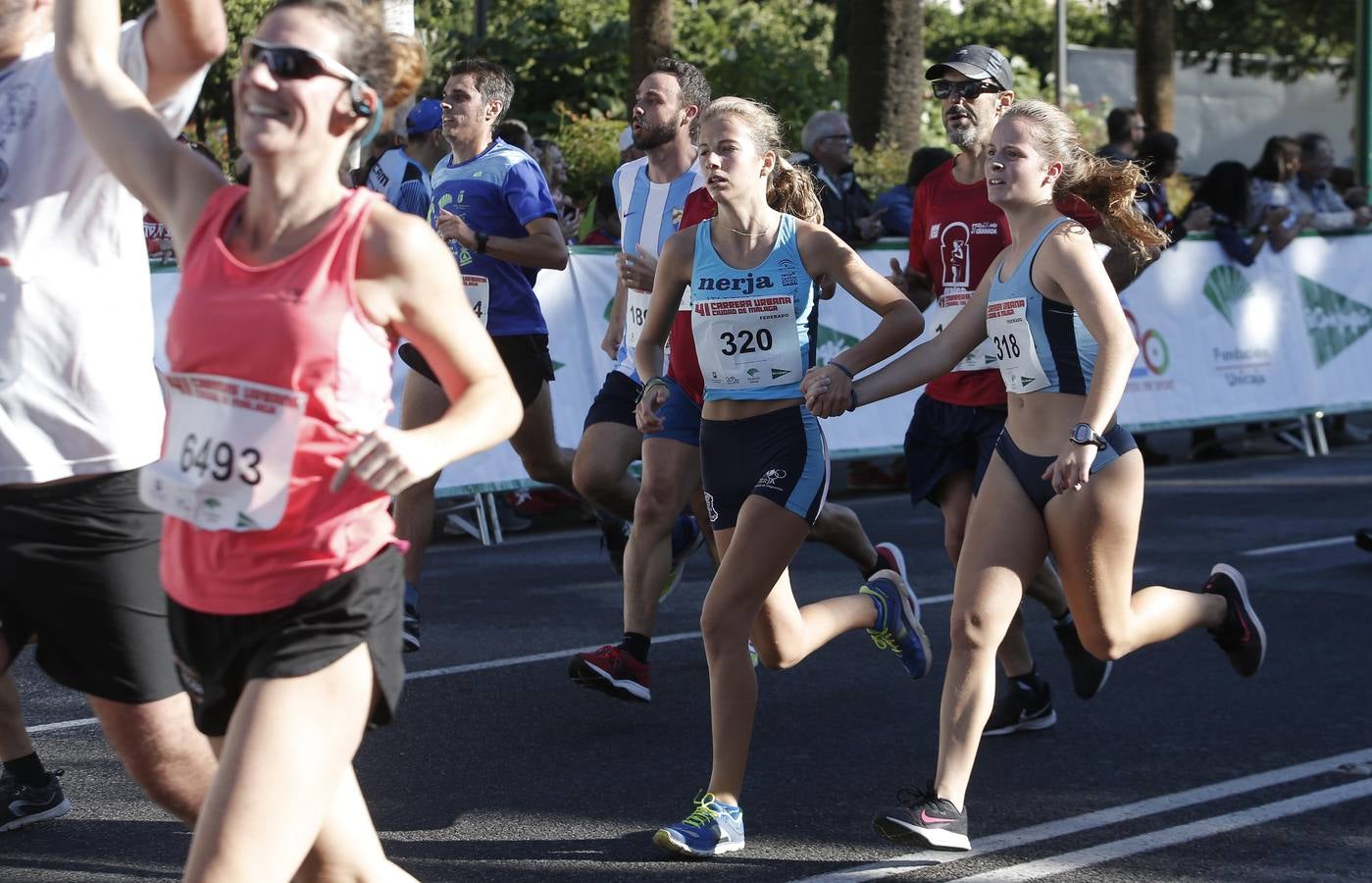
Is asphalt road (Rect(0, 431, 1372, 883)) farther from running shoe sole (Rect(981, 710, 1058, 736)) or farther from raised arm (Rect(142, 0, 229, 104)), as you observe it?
raised arm (Rect(142, 0, 229, 104))

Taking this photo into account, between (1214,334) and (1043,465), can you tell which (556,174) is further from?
(1043,465)

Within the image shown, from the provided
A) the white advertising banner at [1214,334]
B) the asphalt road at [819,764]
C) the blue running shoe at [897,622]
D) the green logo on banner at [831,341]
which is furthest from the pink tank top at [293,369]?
the green logo on banner at [831,341]

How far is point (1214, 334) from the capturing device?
13.1 meters

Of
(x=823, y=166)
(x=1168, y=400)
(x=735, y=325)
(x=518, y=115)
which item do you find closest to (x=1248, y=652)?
(x=735, y=325)

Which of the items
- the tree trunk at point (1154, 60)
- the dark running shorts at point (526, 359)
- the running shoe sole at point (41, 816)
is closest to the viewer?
the running shoe sole at point (41, 816)

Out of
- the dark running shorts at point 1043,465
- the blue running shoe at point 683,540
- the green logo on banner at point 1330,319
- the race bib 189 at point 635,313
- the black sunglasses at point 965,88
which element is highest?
the black sunglasses at point 965,88

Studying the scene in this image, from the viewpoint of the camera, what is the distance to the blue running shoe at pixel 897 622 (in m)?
5.79

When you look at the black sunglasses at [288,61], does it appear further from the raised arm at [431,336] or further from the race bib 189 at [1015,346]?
the race bib 189 at [1015,346]

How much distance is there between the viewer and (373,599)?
2986 millimetres

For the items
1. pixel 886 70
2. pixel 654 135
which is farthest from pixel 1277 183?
pixel 654 135

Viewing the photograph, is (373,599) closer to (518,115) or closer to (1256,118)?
(518,115)

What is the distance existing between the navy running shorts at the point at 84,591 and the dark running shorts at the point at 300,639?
30 cm

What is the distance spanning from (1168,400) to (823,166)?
3187 mm

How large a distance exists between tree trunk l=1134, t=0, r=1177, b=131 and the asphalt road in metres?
17.8
